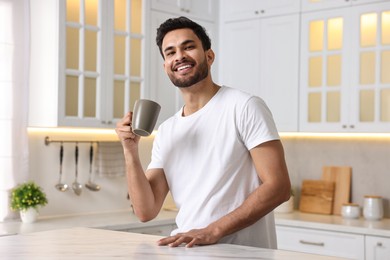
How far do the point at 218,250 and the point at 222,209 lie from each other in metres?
0.36

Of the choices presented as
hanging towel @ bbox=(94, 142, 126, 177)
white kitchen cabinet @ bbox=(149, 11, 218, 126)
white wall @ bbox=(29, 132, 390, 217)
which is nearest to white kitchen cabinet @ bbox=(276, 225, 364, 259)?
white wall @ bbox=(29, 132, 390, 217)

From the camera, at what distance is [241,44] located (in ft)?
15.5

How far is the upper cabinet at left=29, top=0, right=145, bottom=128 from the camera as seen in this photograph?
12.7 feet

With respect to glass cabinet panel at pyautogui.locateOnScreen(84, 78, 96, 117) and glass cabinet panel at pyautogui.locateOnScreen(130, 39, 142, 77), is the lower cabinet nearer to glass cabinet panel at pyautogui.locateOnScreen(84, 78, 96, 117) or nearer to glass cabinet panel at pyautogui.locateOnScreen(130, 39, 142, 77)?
glass cabinet panel at pyautogui.locateOnScreen(84, 78, 96, 117)

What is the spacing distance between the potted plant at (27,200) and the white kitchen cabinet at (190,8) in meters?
1.46

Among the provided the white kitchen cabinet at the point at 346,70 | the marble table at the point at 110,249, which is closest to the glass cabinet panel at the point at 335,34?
the white kitchen cabinet at the point at 346,70

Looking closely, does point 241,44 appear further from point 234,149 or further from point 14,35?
point 234,149

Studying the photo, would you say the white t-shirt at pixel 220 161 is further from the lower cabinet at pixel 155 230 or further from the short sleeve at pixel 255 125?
the lower cabinet at pixel 155 230

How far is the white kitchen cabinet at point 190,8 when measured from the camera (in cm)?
449

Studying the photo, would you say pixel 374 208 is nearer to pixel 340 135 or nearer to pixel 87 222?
pixel 340 135

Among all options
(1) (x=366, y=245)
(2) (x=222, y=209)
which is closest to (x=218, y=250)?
(2) (x=222, y=209)

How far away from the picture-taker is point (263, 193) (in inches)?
80.4

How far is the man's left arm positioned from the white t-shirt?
0.14 ft

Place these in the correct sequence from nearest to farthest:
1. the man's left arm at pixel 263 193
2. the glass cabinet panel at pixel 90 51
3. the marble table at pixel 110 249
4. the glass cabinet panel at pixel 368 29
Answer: the marble table at pixel 110 249 < the man's left arm at pixel 263 193 < the glass cabinet panel at pixel 90 51 < the glass cabinet panel at pixel 368 29
